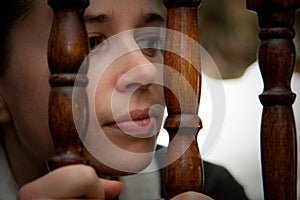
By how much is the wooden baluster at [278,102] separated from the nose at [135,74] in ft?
0.71

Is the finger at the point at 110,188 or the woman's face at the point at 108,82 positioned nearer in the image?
the finger at the point at 110,188

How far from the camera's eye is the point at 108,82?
916 mm

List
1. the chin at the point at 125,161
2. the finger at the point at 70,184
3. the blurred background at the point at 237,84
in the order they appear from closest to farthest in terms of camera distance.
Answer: the finger at the point at 70,184 → the chin at the point at 125,161 → the blurred background at the point at 237,84

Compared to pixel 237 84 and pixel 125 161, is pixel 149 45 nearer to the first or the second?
pixel 125 161

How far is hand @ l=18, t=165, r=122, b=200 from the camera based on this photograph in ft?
2.05

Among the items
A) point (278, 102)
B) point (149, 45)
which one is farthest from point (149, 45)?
point (278, 102)

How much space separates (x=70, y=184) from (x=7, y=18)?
541 millimetres

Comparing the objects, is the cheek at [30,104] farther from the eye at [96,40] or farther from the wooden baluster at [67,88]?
the wooden baluster at [67,88]

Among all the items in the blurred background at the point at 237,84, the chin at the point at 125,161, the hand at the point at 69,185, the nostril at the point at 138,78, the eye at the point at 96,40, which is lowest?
the blurred background at the point at 237,84

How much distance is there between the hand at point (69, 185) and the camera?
625 mm

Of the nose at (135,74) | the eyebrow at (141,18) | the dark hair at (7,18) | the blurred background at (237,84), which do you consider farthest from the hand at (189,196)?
the blurred background at (237,84)

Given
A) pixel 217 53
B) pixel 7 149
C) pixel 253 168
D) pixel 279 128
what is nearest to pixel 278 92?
pixel 279 128

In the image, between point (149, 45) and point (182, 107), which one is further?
point (149, 45)

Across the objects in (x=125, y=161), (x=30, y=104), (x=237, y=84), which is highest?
(x=30, y=104)
